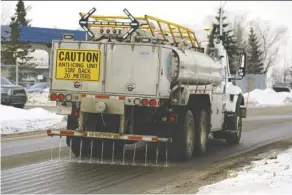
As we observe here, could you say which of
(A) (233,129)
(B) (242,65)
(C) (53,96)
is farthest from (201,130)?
(B) (242,65)

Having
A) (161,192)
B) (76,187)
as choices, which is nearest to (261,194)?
(161,192)

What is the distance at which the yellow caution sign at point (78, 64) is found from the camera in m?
10.6

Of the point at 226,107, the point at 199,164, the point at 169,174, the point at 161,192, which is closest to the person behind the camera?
the point at 161,192

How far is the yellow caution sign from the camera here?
1061 centimetres

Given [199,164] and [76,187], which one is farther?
[199,164]

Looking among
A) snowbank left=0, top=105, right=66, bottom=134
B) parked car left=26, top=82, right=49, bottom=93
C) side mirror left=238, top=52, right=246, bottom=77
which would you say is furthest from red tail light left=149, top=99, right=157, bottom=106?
parked car left=26, top=82, right=49, bottom=93

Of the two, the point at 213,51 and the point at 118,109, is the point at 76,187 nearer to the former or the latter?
the point at 118,109

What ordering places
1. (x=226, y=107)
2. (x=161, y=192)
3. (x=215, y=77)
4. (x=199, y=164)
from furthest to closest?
(x=226, y=107)
(x=215, y=77)
(x=199, y=164)
(x=161, y=192)

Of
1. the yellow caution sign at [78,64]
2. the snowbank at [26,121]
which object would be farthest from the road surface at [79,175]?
the snowbank at [26,121]

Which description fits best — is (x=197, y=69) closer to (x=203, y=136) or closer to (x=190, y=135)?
(x=190, y=135)

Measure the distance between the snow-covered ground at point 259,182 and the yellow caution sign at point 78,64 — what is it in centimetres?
353

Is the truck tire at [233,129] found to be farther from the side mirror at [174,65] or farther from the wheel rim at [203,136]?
the side mirror at [174,65]

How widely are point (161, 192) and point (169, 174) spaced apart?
1.79 meters

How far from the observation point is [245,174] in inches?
352
